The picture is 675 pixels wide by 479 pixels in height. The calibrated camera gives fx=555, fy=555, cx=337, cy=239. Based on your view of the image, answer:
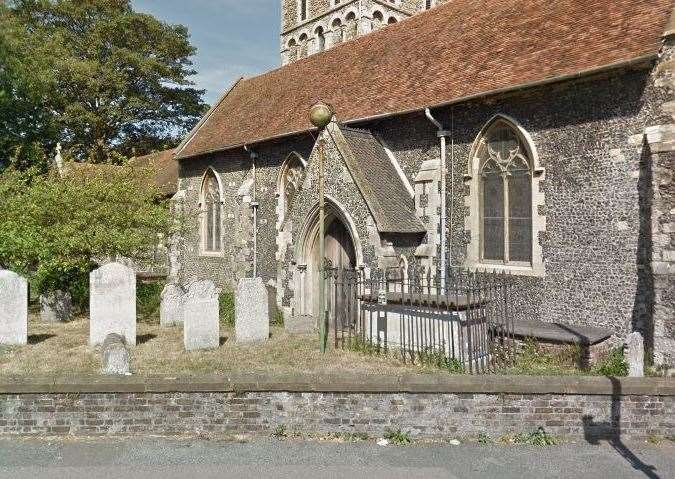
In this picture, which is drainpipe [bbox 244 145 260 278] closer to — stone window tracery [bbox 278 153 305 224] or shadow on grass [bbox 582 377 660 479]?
stone window tracery [bbox 278 153 305 224]

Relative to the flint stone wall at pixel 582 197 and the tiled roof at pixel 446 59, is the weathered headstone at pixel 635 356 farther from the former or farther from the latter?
the tiled roof at pixel 446 59

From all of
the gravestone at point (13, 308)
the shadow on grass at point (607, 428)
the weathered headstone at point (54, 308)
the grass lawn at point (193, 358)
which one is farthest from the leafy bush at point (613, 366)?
the weathered headstone at point (54, 308)

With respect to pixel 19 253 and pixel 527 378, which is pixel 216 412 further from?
pixel 19 253

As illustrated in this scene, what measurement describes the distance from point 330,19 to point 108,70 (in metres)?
13.5

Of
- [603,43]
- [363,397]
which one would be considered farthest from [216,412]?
[603,43]

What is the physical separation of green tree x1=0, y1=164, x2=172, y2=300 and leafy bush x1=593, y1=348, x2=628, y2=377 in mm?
10169

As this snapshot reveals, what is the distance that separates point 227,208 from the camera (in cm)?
1916

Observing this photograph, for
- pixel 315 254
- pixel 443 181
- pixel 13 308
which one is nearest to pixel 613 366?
pixel 443 181

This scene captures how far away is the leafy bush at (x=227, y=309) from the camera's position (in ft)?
44.4

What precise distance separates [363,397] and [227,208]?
13.7 meters

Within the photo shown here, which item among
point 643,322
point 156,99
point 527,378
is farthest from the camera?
point 156,99

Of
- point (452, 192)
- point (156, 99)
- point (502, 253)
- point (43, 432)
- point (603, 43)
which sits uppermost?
point (156, 99)

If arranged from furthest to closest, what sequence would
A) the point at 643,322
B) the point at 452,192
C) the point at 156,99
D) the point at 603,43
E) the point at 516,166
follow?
the point at 156,99
the point at 452,192
the point at 516,166
the point at 603,43
the point at 643,322

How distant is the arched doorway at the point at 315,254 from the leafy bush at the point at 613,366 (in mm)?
5658
